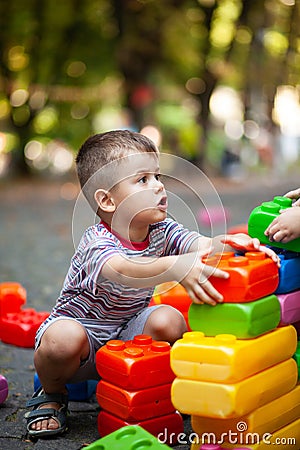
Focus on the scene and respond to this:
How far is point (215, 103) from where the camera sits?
2291cm

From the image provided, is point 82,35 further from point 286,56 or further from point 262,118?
point 262,118

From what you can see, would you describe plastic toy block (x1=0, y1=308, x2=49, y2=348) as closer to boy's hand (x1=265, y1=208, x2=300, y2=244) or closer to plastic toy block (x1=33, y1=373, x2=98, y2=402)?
plastic toy block (x1=33, y1=373, x2=98, y2=402)

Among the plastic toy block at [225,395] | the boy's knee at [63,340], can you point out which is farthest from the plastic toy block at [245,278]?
the boy's knee at [63,340]

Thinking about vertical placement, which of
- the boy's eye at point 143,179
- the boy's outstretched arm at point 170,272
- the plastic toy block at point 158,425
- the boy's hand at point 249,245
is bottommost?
the plastic toy block at point 158,425

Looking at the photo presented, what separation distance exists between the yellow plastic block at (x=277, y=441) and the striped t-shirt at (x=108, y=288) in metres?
0.56

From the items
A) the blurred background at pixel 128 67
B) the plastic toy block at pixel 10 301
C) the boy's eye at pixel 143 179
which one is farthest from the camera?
the blurred background at pixel 128 67

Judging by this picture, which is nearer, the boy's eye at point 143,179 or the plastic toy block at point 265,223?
the plastic toy block at point 265,223

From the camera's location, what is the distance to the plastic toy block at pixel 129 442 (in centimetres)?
182

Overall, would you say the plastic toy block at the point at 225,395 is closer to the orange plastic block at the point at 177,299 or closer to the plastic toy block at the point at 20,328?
the orange plastic block at the point at 177,299

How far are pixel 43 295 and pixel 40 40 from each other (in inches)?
424

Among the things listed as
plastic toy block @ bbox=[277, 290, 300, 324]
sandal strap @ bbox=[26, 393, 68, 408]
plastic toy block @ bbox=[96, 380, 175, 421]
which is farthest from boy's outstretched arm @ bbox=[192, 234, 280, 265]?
sandal strap @ bbox=[26, 393, 68, 408]

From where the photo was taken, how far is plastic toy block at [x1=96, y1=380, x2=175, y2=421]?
6.98 ft

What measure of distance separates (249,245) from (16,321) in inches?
66.1

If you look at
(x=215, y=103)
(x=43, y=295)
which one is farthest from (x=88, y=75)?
(x=43, y=295)
